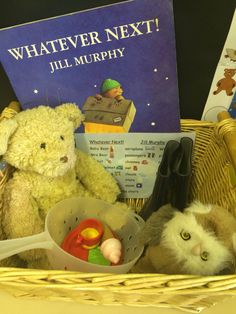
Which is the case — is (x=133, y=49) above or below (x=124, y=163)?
above

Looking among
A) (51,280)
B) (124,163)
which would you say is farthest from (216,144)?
(51,280)

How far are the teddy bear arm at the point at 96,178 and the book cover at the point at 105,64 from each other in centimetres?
8

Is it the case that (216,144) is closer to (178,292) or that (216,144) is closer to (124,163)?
(124,163)

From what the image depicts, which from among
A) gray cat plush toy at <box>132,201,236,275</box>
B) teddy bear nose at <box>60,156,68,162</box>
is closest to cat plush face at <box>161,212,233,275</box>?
gray cat plush toy at <box>132,201,236,275</box>

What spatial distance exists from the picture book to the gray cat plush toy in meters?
0.27

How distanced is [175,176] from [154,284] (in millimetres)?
232

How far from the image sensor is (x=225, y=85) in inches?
28.8

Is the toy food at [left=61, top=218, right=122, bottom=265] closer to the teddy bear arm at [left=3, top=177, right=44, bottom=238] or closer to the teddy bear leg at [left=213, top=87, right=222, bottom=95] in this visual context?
the teddy bear arm at [left=3, top=177, right=44, bottom=238]

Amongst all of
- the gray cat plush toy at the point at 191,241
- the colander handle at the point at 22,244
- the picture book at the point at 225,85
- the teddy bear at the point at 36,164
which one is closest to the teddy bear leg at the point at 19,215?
the teddy bear at the point at 36,164

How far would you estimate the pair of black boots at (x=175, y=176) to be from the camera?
0.65 m

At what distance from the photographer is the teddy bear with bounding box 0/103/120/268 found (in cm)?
64

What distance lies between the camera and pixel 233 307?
0.60 meters

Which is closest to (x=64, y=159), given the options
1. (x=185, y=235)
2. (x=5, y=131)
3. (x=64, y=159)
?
(x=64, y=159)

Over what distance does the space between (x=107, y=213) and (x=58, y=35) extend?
1.13 feet
